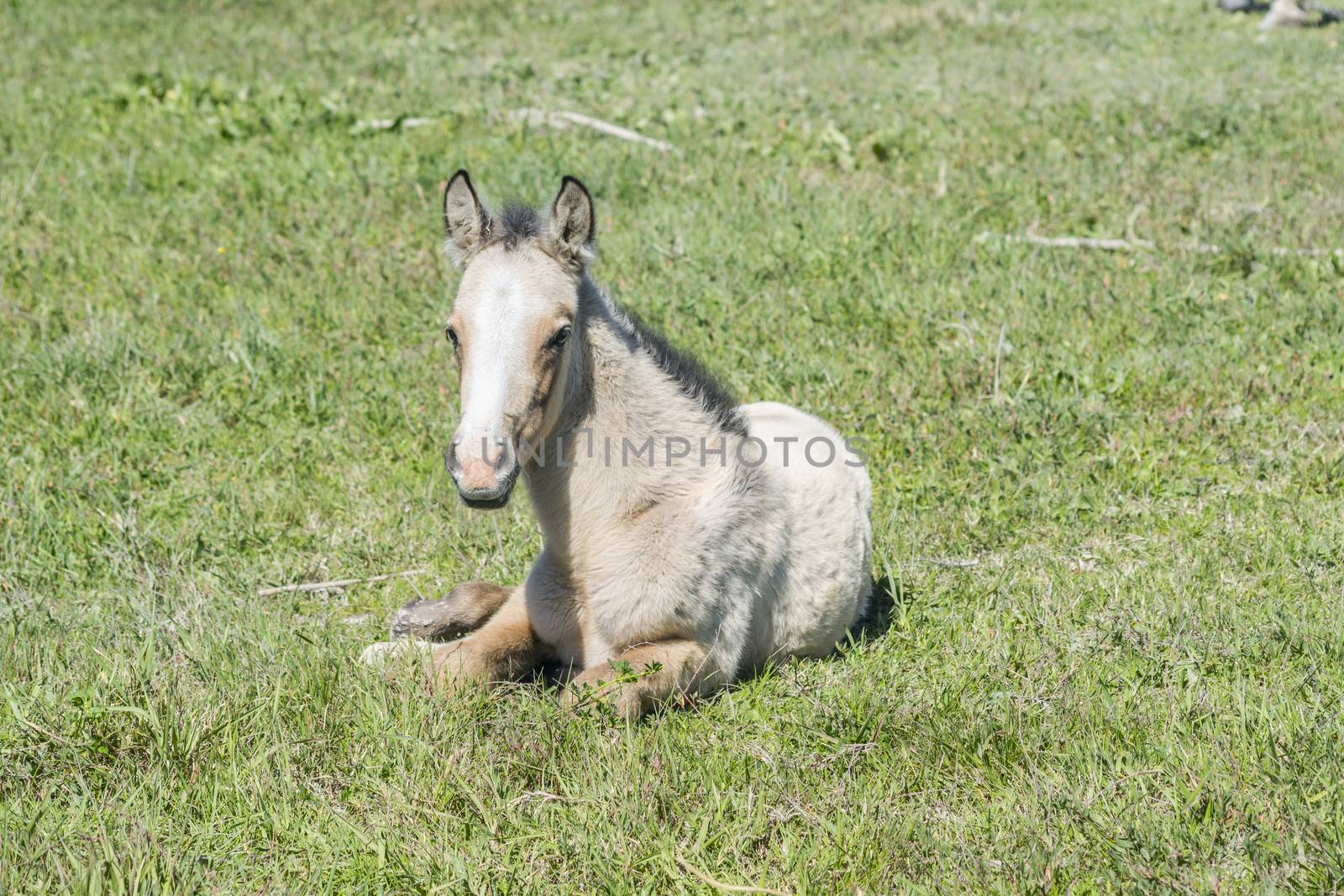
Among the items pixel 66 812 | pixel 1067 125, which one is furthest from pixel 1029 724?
pixel 1067 125

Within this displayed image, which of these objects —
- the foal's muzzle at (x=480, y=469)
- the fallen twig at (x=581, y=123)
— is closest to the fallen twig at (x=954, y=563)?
the foal's muzzle at (x=480, y=469)

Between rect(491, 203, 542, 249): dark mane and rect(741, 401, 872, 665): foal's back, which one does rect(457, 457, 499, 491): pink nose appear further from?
rect(741, 401, 872, 665): foal's back

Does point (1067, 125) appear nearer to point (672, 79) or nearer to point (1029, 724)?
point (672, 79)

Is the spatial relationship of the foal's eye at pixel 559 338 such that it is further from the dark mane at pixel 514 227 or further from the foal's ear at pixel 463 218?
the foal's ear at pixel 463 218

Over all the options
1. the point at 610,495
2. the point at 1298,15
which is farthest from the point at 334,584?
the point at 1298,15

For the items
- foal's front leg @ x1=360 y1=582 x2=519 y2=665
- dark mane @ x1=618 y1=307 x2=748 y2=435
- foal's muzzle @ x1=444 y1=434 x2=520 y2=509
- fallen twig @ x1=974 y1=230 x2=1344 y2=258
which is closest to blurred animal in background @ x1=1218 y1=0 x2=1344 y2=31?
fallen twig @ x1=974 y1=230 x2=1344 y2=258

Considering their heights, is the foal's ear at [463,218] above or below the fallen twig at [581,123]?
below

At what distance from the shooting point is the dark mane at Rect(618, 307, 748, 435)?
177 inches

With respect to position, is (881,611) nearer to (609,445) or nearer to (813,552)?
(813,552)

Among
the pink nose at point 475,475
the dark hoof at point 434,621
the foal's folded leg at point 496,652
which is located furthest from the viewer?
the dark hoof at point 434,621

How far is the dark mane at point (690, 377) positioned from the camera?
450cm

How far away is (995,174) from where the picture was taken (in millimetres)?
10000

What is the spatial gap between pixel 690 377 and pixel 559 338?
79cm

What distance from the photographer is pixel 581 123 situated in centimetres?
1177
